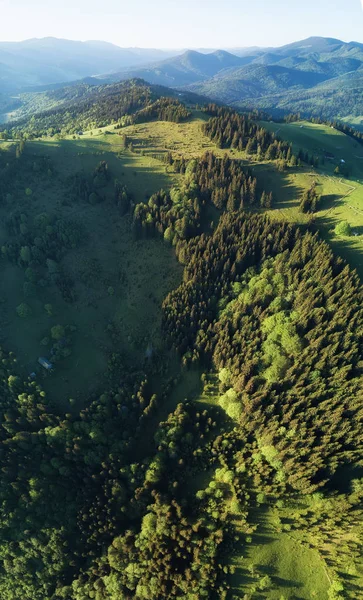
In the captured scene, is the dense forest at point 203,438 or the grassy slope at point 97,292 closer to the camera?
the dense forest at point 203,438

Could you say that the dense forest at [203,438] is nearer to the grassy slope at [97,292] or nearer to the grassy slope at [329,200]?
the grassy slope at [97,292]

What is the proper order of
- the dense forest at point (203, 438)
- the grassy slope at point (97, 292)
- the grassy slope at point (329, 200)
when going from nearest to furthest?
the dense forest at point (203, 438) → the grassy slope at point (97, 292) → the grassy slope at point (329, 200)

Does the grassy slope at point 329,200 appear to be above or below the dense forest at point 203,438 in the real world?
above

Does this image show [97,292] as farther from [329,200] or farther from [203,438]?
[329,200]

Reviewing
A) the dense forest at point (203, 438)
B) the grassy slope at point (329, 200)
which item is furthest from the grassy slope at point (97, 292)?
the grassy slope at point (329, 200)

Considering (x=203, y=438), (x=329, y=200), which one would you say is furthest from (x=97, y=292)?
(x=329, y=200)

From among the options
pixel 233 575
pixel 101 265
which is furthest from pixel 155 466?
pixel 101 265

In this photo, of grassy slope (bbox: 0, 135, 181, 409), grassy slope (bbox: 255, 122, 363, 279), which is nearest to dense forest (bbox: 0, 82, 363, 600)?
grassy slope (bbox: 0, 135, 181, 409)

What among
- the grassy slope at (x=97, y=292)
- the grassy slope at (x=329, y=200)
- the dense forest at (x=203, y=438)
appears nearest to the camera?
the dense forest at (x=203, y=438)

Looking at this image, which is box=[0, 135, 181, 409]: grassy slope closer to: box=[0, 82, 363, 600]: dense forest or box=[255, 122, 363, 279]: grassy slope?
box=[0, 82, 363, 600]: dense forest

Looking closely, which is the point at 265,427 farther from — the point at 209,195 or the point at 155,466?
the point at 209,195
